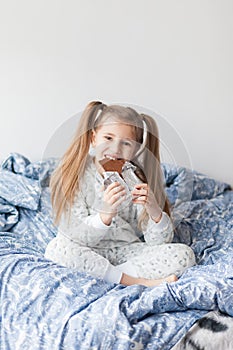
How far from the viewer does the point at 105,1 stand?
2648 mm

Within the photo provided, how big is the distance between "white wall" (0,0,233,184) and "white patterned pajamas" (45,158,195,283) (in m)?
0.87

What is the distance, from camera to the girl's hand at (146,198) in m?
1.77

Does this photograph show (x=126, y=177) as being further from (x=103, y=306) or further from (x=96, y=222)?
(x=103, y=306)

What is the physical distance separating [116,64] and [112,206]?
1114 millimetres

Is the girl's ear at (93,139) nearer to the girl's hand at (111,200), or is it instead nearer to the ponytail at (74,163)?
the ponytail at (74,163)

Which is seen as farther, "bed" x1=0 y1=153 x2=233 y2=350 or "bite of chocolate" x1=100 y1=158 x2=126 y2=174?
"bite of chocolate" x1=100 y1=158 x2=126 y2=174

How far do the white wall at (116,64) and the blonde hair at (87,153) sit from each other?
0.87m

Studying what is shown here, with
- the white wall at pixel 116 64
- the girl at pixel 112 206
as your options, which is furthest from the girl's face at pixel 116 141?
the white wall at pixel 116 64

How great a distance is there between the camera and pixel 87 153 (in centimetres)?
181

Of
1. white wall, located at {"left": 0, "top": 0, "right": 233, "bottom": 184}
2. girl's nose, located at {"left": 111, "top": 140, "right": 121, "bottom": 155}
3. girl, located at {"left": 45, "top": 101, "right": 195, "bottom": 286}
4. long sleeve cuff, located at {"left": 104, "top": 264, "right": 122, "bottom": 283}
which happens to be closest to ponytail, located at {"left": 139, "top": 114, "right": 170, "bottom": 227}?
girl, located at {"left": 45, "top": 101, "right": 195, "bottom": 286}

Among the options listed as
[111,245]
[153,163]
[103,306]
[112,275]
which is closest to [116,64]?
[153,163]

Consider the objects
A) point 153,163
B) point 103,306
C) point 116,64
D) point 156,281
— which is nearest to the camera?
point 103,306

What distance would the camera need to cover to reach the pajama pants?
1.72m

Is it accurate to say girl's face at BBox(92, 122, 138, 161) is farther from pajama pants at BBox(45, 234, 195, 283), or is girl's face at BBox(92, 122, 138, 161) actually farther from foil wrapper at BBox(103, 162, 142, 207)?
pajama pants at BBox(45, 234, 195, 283)
